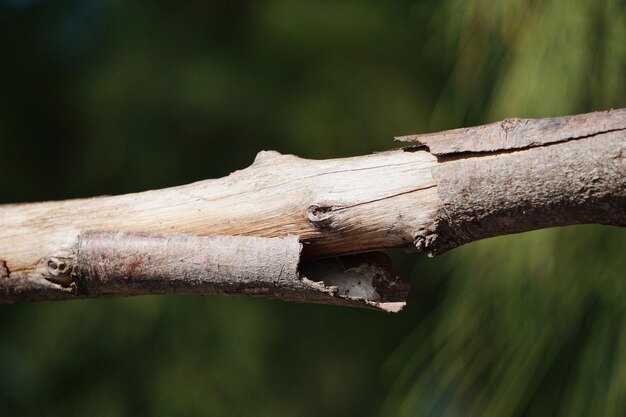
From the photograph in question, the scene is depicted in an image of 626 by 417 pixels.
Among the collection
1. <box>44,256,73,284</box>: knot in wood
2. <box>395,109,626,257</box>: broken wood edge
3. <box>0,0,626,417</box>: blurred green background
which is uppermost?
<box>0,0,626,417</box>: blurred green background

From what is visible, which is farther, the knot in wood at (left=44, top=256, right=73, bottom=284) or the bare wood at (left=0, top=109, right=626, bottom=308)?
the knot in wood at (left=44, top=256, right=73, bottom=284)

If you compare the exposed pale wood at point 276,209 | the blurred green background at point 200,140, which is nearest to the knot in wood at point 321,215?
the exposed pale wood at point 276,209

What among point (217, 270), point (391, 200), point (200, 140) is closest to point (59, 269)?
point (217, 270)

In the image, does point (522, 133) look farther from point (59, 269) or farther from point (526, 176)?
point (59, 269)

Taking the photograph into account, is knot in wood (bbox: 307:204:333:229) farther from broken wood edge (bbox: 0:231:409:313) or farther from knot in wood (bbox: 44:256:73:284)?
knot in wood (bbox: 44:256:73:284)

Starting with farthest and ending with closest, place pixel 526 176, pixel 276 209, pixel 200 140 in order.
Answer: pixel 200 140 < pixel 276 209 < pixel 526 176

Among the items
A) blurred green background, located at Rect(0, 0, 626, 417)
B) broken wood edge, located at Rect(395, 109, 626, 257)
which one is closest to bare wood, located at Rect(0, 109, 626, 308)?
broken wood edge, located at Rect(395, 109, 626, 257)

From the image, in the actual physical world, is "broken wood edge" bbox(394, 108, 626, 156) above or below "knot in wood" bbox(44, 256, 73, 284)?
above
